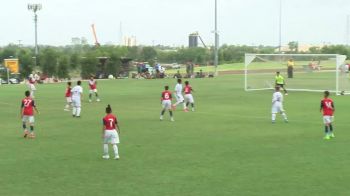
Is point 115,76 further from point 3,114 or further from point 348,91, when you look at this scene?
point 3,114

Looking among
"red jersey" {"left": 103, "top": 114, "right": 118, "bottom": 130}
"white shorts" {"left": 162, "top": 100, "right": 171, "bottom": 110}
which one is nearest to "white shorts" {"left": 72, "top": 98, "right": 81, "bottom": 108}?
"white shorts" {"left": 162, "top": 100, "right": 171, "bottom": 110}

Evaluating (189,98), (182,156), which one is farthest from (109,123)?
(189,98)

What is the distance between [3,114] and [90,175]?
1756cm

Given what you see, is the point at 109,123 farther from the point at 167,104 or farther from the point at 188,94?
the point at 188,94

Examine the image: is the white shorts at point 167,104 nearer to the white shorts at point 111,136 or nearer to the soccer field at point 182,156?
the soccer field at point 182,156

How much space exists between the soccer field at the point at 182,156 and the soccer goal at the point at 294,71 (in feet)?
60.8

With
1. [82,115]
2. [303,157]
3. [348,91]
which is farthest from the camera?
[348,91]

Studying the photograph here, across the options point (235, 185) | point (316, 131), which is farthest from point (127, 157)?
point (316, 131)

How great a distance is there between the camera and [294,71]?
159 feet

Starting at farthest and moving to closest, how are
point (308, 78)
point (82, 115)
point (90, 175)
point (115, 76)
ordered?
1. point (115, 76)
2. point (308, 78)
3. point (82, 115)
4. point (90, 175)

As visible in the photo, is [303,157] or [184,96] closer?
[303,157]

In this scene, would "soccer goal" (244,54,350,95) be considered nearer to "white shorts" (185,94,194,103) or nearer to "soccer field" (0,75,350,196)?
"white shorts" (185,94,194,103)

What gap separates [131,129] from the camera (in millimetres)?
22234

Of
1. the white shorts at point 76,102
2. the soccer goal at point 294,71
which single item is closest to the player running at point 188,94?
the white shorts at point 76,102
